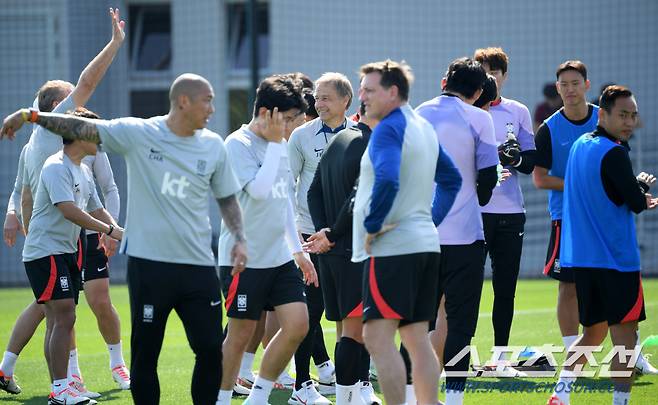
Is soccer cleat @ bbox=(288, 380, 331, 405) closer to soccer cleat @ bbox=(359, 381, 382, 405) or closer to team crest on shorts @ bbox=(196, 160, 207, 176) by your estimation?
soccer cleat @ bbox=(359, 381, 382, 405)

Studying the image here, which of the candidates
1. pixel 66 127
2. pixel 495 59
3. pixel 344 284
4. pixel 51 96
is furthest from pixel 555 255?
pixel 66 127

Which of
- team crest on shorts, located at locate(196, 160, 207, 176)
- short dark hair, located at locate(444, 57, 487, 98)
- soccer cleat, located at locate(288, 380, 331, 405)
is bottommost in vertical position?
soccer cleat, located at locate(288, 380, 331, 405)

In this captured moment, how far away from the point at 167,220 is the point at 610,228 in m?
2.69

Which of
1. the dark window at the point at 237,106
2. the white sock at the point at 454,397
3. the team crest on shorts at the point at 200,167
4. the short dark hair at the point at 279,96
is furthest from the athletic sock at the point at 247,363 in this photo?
the dark window at the point at 237,106

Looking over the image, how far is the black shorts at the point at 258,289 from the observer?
6684 millimetres

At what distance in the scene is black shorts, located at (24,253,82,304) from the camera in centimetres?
771

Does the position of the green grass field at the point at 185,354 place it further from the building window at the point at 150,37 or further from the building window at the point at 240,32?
the building window at the point at 150,37

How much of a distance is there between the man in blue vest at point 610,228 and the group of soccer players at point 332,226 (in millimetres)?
11

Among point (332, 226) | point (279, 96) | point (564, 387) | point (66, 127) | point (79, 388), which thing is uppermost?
point (279, 96)

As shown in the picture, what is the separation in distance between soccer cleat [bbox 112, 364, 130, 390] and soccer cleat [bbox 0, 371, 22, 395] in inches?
30.9

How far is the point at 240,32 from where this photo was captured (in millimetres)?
23453

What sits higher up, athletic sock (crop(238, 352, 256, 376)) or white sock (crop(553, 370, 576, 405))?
white sock (crop(553, 370, 576, 405))

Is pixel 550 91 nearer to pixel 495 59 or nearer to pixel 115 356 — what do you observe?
pixel 495 59

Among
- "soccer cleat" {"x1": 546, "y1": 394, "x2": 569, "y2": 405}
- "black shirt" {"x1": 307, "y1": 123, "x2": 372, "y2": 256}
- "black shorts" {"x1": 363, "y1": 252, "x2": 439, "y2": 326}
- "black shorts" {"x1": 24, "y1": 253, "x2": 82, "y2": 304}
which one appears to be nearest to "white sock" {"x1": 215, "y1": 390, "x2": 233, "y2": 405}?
"black shirt" {"x1": 307, "y1": 123, "x2": 372, "y2": 256}
